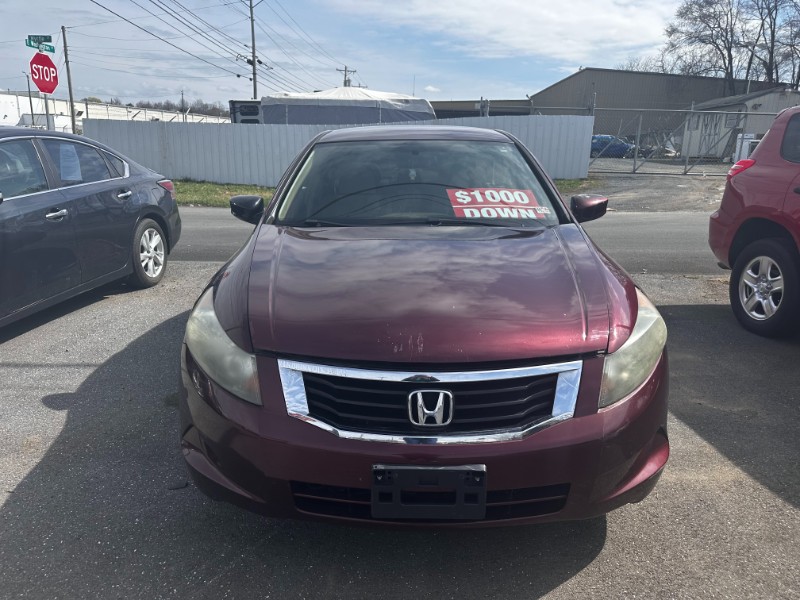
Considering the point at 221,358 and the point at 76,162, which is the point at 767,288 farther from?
the point at 76,162

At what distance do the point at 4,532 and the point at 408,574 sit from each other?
1645 mm

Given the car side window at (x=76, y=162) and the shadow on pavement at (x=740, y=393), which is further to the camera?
the car side window at (x=76, y=162)

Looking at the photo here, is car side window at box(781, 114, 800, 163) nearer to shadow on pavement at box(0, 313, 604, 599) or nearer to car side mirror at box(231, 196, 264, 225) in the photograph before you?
shadow on pavement at box(0, 313, 604, 599)

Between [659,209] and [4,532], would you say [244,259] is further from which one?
[659,209]

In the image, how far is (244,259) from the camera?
110 inches

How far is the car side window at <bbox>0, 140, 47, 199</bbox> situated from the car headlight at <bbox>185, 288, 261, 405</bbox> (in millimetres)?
2994

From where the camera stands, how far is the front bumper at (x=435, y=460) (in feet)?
6.52

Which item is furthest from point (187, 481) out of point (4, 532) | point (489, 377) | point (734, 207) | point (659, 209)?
point (659, 209)

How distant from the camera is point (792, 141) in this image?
4.63m

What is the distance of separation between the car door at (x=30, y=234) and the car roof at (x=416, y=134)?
7.40 ft

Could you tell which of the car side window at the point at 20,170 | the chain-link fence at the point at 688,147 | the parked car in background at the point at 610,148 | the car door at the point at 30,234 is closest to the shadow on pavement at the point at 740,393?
the car door at the point at 30,234

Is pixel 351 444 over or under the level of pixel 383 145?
under

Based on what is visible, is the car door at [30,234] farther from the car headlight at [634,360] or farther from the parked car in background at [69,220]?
the car headlight at [634,360]

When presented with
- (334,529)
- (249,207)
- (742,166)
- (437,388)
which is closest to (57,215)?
(249,207)
